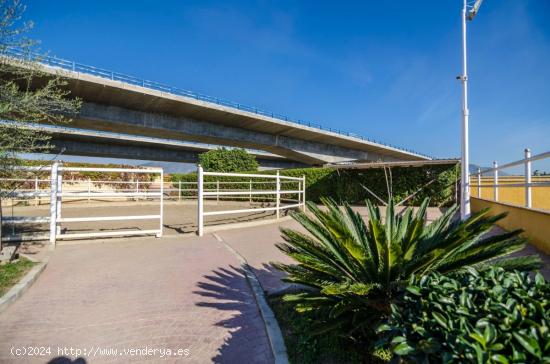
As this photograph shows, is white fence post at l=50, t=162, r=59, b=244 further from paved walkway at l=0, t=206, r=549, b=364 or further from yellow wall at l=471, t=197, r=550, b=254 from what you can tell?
yellow wall at l=471, t=197, r=550, b=254

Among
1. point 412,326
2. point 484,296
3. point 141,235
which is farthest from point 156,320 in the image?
point 141,235

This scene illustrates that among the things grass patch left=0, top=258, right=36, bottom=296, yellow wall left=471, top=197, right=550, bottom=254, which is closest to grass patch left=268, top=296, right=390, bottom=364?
yellow wall left=471, top=197, right=550, bottom=254

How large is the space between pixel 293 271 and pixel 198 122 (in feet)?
71.1

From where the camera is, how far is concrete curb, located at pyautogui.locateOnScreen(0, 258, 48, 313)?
3.06 meters

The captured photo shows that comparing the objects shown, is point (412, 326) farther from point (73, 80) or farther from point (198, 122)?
point (198, 122)

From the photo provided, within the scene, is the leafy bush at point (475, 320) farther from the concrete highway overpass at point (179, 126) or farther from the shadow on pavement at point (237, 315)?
the concrete highway overpass at point (179, 126)

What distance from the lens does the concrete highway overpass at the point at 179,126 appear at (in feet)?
55.0

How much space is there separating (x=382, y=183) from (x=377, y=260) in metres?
12.3

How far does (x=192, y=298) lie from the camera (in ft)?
10.9

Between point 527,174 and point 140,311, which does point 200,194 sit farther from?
point 527,174

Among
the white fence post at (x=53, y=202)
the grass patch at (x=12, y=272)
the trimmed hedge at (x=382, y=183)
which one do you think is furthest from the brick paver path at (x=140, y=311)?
the trimmed hedge at (x=382, y=183)

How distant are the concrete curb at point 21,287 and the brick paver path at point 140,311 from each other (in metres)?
0.07

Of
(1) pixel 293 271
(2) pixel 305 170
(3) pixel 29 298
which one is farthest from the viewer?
(2) pixel 305 170

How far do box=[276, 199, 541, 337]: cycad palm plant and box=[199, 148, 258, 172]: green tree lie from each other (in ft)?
65.0
